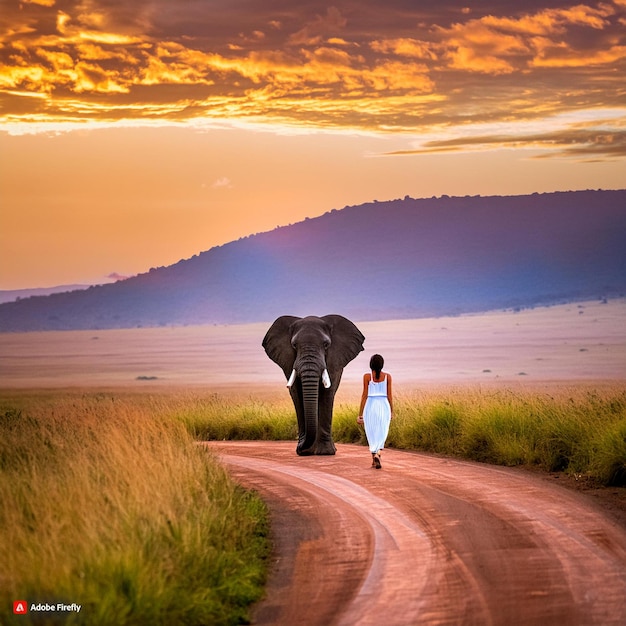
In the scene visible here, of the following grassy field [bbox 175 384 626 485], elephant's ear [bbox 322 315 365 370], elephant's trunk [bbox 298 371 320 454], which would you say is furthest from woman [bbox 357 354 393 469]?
elephant's ear [bbox 322 315 365 370]

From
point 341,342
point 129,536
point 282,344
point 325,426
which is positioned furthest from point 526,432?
point 129,536

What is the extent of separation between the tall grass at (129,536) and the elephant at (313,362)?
7337mm

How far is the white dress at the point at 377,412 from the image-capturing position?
21312 millimetres

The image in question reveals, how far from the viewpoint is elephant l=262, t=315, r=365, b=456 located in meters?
24.9

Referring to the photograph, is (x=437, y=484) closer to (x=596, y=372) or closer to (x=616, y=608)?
(x=616, y=608)

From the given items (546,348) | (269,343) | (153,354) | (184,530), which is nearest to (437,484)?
A: (184,530)

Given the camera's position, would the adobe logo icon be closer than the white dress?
Yes

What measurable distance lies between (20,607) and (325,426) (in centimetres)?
1613

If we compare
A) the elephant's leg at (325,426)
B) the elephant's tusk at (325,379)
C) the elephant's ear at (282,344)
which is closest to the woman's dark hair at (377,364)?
the elephant's leg at (325,426)

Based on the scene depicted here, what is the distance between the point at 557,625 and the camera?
9820mm

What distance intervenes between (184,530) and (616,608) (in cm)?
436
